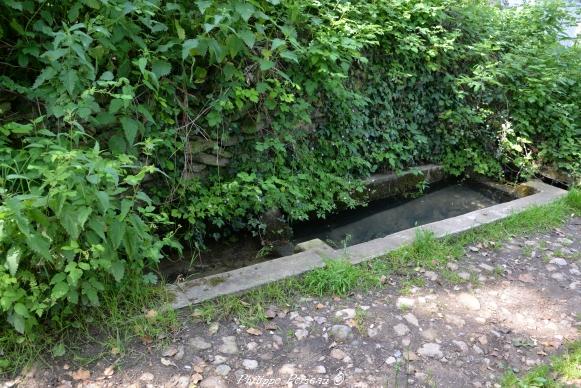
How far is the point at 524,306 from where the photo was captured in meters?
3.32

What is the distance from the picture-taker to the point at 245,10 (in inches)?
131

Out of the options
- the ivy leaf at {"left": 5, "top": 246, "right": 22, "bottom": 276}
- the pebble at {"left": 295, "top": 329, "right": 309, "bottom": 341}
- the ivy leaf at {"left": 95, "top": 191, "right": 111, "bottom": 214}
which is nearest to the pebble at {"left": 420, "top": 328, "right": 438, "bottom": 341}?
the pebble at {"left": 295, "top": 329, "right": 309, "bottom": 341}

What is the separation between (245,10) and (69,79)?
3.90 ft

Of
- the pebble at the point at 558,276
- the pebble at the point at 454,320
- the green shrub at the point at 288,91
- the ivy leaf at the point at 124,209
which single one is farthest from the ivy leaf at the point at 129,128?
the pebble at the point at 558,276

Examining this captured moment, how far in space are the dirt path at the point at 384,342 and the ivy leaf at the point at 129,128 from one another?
1.16 meters

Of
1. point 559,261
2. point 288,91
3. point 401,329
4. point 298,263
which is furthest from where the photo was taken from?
point 288,91

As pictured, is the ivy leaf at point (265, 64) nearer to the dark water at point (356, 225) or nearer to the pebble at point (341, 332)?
the dark water at point (356, 225)

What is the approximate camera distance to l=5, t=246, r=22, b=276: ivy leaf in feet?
7.54

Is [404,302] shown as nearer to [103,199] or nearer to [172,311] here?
[172,311]

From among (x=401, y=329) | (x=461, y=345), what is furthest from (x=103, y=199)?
(x=461, y=345)

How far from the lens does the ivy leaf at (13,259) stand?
7.54ft

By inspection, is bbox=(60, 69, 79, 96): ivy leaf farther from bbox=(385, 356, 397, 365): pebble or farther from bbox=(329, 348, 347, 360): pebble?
bbox=(385, 356, 397, 365): pebble

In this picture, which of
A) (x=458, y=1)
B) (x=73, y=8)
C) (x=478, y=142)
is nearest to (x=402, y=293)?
(x=73, y=8)

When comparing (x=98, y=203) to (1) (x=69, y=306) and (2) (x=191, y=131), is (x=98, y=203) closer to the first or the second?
(1) (x=69, y=306)
